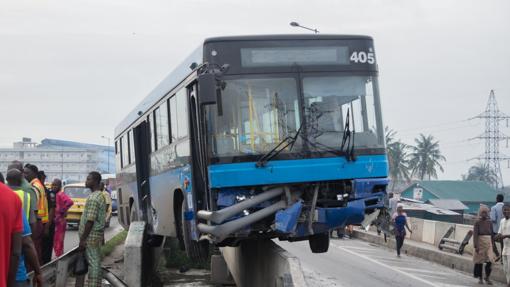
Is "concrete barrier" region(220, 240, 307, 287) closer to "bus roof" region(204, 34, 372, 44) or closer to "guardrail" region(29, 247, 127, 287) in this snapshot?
"guardrail" region(29, 247, 127, 287)

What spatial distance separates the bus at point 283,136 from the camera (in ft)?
34.1

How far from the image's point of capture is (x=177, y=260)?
1842 centimetres

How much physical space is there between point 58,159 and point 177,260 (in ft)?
481

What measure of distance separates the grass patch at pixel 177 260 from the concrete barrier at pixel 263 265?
69.3 inches

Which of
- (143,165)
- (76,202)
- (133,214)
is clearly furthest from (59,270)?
(76,202)

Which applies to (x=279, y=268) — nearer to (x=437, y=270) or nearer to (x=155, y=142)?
(x=155, y=142)

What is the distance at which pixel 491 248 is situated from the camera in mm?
17406

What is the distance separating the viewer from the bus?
10398 millimetres

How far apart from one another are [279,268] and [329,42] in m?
3.26

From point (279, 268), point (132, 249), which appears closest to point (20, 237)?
point (279, 268)

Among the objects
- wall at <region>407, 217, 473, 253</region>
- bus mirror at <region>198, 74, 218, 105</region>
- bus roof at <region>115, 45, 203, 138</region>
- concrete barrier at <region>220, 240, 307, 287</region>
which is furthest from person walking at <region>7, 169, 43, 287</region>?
wall at <region>407, 217, 473, 253</region>

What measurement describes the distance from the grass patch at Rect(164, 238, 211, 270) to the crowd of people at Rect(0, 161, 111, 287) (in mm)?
2924

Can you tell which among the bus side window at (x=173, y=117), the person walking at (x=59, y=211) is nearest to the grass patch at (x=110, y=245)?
the person walking at (x=59, y=211)

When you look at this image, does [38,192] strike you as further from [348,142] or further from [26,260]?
[26,260]
